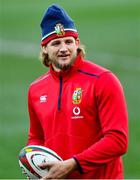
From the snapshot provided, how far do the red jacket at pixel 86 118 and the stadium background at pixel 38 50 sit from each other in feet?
12.1

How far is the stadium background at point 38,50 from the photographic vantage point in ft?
38.8

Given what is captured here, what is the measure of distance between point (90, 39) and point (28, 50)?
969 mm

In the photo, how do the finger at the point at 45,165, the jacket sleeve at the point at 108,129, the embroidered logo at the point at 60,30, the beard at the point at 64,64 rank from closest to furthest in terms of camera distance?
the jacket sleeve at the point at 108,129
the finger at the point at 45,165
the beard at the point at 64,64
the embroidered logo at the point at 60,30

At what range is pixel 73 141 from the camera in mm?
6801

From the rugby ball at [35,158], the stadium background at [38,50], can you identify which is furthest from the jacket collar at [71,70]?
the stadium background at [38,50]

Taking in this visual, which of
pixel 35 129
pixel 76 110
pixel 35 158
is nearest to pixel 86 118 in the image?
pixel 76 110

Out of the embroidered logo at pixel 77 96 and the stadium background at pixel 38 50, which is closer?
the embroidered logo at pixel 77 96

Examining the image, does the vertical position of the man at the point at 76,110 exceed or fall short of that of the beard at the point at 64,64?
it falls short

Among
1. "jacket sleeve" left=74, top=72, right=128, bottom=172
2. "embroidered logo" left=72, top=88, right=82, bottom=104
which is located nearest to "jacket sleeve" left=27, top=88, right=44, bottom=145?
"embroidered logo" left=72, top=88, right=82, bottom=104

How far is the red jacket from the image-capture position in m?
6.61

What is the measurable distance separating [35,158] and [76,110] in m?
0.46

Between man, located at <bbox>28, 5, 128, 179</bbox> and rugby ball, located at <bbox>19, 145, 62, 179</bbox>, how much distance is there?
2.3 inches

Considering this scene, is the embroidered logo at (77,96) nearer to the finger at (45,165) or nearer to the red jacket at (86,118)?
the red jacket at (86,118)

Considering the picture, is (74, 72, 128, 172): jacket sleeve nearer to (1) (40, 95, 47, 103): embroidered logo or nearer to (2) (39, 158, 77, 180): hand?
(2) (39, 158, 77, 180): hand
